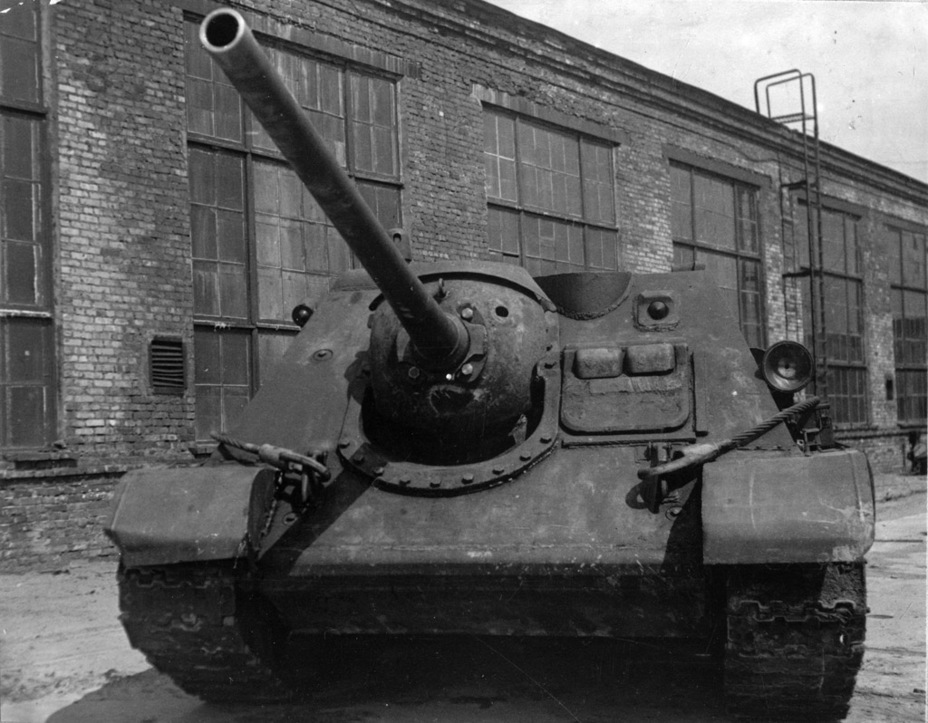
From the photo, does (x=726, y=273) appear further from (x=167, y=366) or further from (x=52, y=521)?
(x=52, y=521)

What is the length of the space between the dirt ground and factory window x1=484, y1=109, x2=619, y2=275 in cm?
798

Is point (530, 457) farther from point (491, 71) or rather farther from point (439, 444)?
point (491, 71)

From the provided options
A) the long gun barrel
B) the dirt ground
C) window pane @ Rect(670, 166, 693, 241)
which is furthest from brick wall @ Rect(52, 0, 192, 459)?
window pane @ Rect(670, 166, 693, 241)

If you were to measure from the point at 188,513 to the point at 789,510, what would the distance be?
244 cm

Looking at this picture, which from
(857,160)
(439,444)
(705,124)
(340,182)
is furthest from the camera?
(857,160)

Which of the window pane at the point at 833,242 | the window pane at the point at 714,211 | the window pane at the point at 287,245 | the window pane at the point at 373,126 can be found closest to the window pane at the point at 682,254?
the window pane at the point at 714,211

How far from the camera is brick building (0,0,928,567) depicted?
9719 mm

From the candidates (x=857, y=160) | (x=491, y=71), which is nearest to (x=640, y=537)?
(x=491, y=71)

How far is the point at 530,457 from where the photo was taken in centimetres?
545

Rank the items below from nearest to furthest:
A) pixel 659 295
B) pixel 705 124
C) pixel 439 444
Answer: pixel 439 444
pixel 659 295
pixel 705 124

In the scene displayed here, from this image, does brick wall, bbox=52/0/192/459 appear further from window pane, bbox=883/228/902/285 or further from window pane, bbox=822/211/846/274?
→ window pane, bbox=883/228/902/285

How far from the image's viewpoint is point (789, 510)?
455cm

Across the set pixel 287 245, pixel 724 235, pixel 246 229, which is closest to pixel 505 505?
pixel 246 229

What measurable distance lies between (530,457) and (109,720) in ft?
7.67
